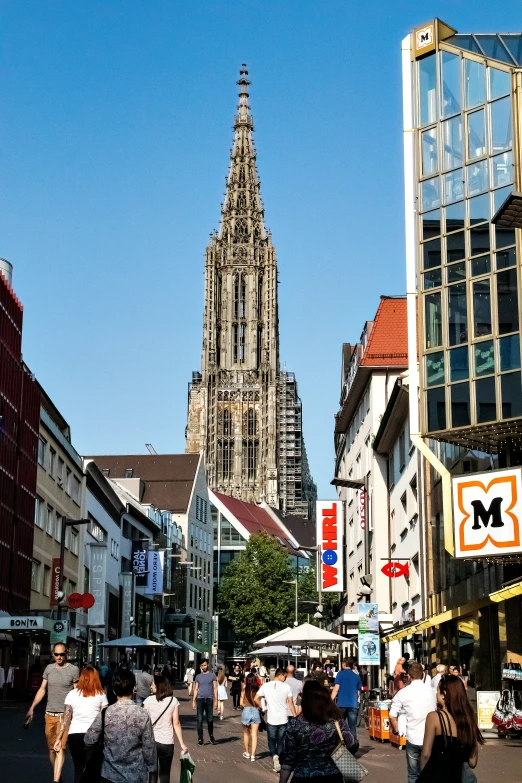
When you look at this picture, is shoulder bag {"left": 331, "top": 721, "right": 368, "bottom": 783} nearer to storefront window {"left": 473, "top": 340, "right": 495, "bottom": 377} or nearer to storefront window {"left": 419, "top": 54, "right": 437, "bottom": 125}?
storefront window {"left": 473, "top": 340, "right": 495, "bottom": 377}

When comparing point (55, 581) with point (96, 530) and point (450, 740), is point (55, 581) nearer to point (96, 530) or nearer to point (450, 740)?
point (96, 530)

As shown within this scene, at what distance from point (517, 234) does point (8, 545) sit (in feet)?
84.6

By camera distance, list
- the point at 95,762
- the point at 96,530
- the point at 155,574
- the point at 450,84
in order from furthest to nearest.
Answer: the point at 155,574 → the point at 96,530 → the point at 450,84 → the point at 95,762

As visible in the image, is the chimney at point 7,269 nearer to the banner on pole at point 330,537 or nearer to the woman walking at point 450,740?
the banner on pole at point 330,537

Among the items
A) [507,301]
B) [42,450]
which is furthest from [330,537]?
[507,301]

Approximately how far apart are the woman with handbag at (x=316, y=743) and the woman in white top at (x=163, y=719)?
12.6 feet

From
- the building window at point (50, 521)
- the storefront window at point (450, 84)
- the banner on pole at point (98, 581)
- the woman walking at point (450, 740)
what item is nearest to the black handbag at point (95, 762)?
the woman walking at point (450, 740)

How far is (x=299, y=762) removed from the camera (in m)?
8.02

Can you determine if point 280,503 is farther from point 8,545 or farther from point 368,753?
point 368,753

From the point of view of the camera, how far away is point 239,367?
147500mm

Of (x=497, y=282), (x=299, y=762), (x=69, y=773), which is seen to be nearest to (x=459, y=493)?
(x=497, y=282)

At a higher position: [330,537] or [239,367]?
[239,367]

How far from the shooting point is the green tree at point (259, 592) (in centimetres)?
9669

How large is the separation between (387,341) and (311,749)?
4068cm
